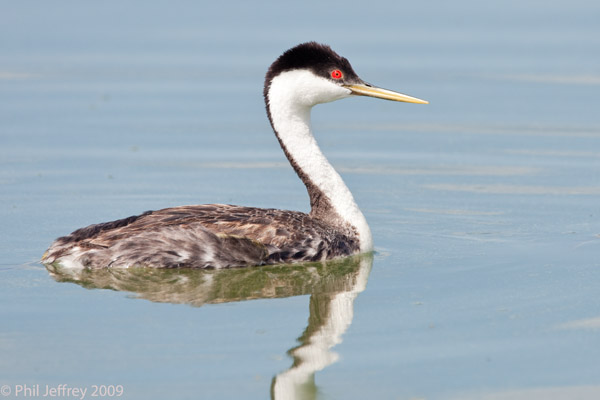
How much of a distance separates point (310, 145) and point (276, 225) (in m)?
1.06

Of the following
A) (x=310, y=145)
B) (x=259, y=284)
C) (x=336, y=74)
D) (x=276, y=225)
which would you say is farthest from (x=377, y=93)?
(x=259, y=284)

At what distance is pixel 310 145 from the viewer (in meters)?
10.8

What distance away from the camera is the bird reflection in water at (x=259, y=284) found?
9000 millimetres

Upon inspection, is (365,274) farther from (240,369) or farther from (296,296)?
(240,369)

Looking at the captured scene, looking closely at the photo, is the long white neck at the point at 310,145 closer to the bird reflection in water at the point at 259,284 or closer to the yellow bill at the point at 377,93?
the yellow bill at the point at 377,93

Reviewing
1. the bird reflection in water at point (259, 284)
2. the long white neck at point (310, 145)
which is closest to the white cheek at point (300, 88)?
the long white neck at point (310, 145)

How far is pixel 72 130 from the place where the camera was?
14.8 m

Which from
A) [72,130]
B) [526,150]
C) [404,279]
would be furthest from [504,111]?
[404,279]

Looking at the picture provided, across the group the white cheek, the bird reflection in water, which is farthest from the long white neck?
the bird reflection in water

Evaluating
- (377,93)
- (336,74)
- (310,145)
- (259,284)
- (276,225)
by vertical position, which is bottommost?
(259,284)

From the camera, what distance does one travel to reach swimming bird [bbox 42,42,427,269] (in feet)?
32.1

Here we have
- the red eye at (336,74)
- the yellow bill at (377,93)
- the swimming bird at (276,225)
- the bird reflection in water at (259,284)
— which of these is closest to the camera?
the bird reflection in water at (259,284)

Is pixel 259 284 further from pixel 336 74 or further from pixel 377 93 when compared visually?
pixel 377 93

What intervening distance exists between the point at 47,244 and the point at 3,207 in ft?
4.60
